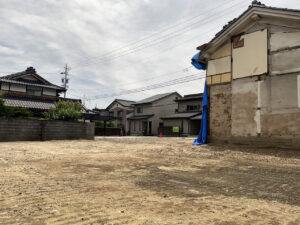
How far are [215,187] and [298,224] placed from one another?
1.58 metres

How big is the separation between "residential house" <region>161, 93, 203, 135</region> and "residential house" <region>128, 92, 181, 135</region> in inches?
149

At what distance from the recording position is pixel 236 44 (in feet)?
37.0

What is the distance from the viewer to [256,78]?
10.1 m

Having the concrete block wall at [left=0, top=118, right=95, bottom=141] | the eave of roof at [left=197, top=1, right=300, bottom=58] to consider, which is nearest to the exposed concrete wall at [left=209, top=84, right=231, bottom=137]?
the eave of roof at [left=197, top=1, right=300, bottom=58]

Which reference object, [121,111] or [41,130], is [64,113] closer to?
[41,130]

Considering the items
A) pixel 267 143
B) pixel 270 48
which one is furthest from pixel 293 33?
pixel 267 143

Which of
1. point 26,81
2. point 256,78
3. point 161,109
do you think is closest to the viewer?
point 256,78

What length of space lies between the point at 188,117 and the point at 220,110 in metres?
18.4

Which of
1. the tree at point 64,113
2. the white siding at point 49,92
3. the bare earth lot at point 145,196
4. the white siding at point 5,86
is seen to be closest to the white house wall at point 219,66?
the bare earth lot at point 145,196

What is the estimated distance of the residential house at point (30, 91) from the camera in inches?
984

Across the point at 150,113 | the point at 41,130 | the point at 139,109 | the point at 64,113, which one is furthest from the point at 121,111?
the point at 41,130

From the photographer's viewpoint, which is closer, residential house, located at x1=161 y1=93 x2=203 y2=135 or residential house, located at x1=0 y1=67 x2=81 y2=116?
residential house, located at x1=0 y1=67 x2=81 y2=116

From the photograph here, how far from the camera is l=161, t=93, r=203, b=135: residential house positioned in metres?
30.3

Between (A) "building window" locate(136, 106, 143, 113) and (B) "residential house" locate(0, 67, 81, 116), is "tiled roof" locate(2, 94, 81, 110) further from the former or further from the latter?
(A) "building window" locate(136, 106, 143, 113)
